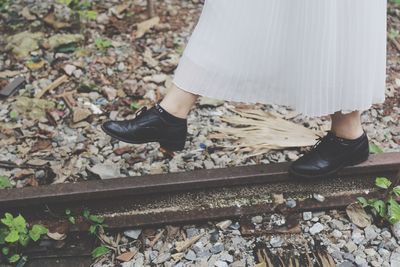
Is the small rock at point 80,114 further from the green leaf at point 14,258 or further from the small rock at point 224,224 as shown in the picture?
the small rock at point 224,224

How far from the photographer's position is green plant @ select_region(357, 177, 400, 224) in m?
2.43

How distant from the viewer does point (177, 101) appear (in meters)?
2.26

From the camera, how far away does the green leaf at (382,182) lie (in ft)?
8.11

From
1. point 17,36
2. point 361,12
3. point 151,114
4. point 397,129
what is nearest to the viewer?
point 361,12

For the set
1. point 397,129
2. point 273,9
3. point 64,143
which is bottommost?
point 64,143

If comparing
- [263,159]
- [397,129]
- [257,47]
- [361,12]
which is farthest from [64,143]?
[397,129]

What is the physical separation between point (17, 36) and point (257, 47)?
253cm

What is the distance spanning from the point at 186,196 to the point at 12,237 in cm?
85

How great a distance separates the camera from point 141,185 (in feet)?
7.79

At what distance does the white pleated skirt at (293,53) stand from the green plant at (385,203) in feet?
1.69

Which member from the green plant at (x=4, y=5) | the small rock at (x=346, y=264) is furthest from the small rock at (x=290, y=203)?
the green plant at (x=4, y=5)

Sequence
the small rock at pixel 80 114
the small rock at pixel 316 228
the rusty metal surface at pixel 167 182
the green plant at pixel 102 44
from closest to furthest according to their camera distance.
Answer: the rusty metal surface at pixel 167 182 < the small rock at pixel 316 228 < the small rock at pixel 80 114 < the green plant at pixel 102 44

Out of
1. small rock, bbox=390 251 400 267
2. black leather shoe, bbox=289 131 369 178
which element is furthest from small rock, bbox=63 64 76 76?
small rock, bbox=390 251 400 267

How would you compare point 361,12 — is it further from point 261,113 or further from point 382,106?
point 382,106
